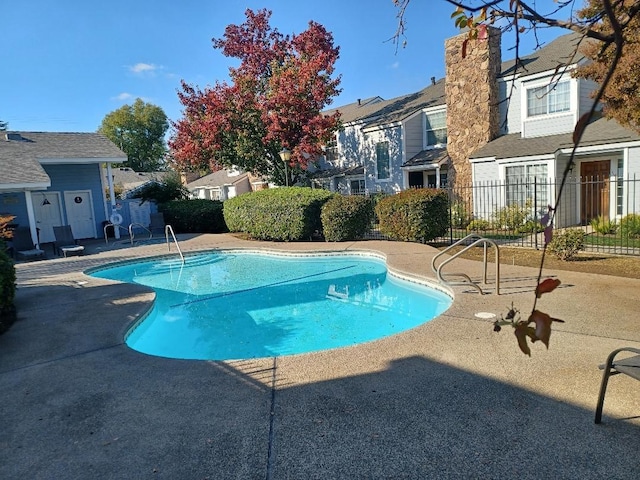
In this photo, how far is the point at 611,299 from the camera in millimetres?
6586

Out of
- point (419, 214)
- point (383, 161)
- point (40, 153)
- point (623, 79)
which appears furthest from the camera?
point (383, 161)

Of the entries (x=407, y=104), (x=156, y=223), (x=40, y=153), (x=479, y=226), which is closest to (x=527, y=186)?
(x=479, y=226)

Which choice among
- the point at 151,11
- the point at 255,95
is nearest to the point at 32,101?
the point at 255,95

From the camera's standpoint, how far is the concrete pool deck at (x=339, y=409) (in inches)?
120

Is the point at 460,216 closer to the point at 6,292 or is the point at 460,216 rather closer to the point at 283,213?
the point at 283,213

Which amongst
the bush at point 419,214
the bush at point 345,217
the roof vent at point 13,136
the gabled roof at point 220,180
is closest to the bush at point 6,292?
the bush at point 345,217

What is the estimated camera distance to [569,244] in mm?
9930

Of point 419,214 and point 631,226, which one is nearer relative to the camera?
point 631,226

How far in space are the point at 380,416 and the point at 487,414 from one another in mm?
891

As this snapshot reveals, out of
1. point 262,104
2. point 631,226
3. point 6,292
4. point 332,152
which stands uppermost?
point 262,104

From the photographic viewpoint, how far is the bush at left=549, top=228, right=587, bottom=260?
9938 millimetres

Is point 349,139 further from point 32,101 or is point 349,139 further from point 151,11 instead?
point 32,101

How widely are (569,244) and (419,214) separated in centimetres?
438

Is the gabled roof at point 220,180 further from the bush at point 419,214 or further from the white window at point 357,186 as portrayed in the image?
the bush at point 419,214
